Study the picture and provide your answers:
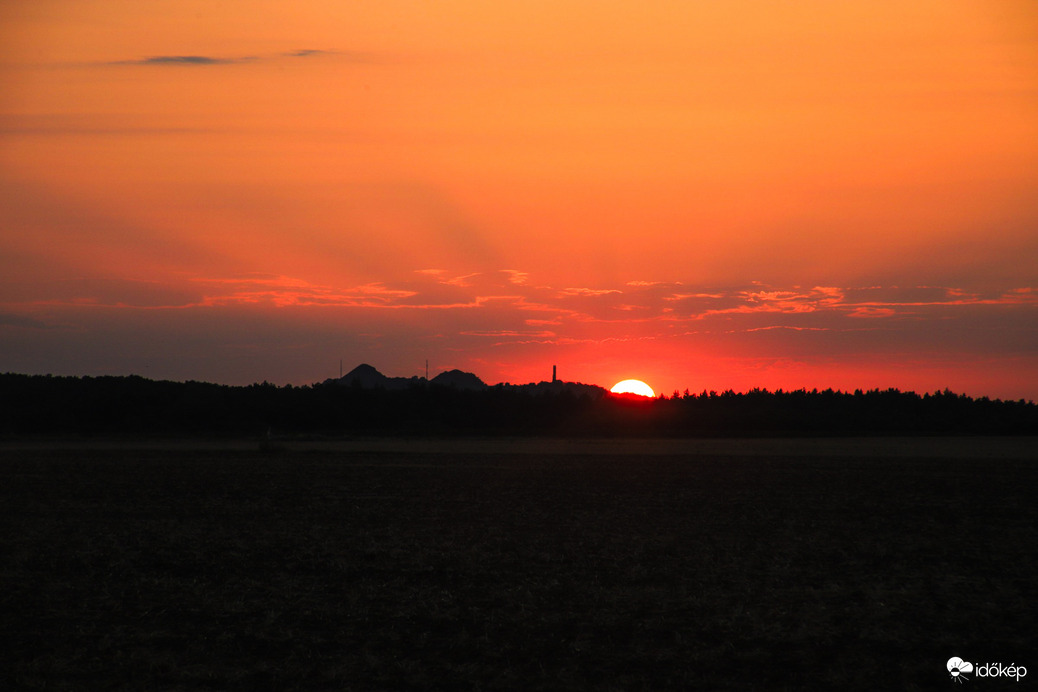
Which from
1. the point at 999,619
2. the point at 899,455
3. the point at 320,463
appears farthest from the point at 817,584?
the point at 899,455

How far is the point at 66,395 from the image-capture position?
82188mm

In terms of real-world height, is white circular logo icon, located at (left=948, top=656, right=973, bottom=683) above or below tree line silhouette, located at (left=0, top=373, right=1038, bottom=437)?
below

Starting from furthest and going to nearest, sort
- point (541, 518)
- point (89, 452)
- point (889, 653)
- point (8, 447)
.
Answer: point (8, 447) → point (89, 452) → point (541, 518) → point (889, 653)

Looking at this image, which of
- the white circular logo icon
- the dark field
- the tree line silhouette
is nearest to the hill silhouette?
the tree line silhouette

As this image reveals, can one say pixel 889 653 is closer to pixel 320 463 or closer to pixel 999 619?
pixel 999 619

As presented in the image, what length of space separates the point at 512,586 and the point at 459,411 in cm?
7251

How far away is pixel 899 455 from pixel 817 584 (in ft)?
108

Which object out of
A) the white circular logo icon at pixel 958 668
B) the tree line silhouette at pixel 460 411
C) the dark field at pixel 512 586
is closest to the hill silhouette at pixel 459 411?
the tree line silhouette at pixel 460 411

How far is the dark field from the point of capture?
890 cm

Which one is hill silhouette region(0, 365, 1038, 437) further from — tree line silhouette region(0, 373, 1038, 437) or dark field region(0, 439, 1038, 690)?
dark field region(0, 439, 1038, 690)

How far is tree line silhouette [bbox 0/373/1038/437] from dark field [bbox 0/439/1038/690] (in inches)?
1621

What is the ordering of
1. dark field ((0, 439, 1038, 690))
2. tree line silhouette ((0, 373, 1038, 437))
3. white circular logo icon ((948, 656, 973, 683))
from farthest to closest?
tree line silhouette ((0, 373, 1038, 437))
dark field ((0, 439, 1038, 690))
white circular logo icon ((948, 656, 973, 683))

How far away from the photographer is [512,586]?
12633 mm

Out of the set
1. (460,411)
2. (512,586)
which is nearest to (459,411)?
(460,411)
